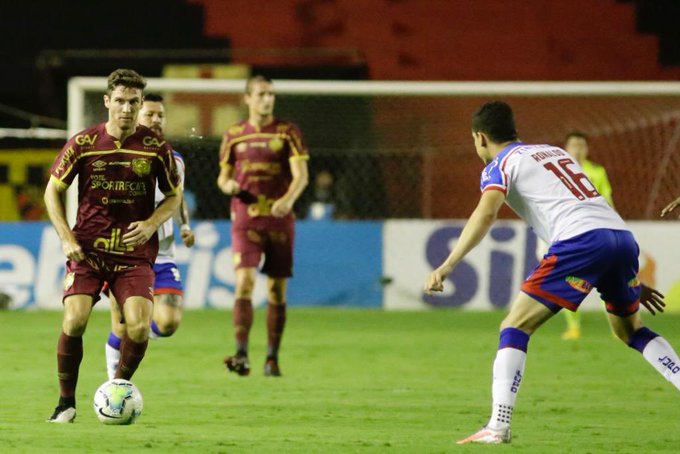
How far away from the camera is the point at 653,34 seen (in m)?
22.2

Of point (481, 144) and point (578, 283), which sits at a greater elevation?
point (481, 144)

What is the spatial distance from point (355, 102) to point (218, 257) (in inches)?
128

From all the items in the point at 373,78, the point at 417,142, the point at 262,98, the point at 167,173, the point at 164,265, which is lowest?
the point at 164,265

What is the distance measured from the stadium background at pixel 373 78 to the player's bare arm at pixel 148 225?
9.10 metres

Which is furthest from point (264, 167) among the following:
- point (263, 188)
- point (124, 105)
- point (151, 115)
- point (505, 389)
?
point (505, 389)

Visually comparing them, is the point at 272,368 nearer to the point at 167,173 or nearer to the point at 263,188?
the point at 263,188

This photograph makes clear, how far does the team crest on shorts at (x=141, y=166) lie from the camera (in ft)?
25.4

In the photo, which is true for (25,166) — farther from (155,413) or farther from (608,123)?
(155,413)

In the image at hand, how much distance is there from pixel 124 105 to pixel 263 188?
358cm

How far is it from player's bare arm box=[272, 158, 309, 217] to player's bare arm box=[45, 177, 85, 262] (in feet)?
10.7

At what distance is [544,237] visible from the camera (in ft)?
23.7

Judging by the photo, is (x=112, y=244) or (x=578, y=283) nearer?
(x=578, y=283)

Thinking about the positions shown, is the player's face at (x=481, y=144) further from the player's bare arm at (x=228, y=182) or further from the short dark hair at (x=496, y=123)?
the player's bare arm at (x=228, y=182)

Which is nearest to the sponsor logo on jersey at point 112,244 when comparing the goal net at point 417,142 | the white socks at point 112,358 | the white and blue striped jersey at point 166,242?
the white socks at point 112,358
